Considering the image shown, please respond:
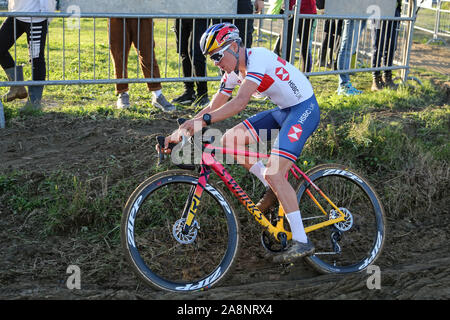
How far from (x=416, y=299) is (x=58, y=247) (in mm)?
2998

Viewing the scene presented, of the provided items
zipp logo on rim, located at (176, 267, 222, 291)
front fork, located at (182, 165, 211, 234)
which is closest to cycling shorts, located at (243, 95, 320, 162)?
front fork, located at (182, 165, 211, 234)

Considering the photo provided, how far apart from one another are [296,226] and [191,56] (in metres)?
4.20

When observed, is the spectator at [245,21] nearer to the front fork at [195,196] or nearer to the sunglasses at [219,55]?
the sunglasses at [219,55]

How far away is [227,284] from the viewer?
190 inches

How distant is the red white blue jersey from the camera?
4.50 m

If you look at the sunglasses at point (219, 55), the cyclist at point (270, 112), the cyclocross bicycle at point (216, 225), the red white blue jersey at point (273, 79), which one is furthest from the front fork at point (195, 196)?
the sunglasses at point (219, 55)

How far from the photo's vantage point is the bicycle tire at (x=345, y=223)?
198 inches

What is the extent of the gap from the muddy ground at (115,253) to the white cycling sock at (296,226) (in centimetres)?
37

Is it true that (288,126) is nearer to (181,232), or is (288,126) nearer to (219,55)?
(219,55)

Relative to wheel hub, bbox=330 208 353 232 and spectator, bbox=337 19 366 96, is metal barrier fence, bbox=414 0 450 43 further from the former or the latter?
wheel hub, bbox=330 208 353 232

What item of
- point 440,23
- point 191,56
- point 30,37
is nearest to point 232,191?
point 191,56

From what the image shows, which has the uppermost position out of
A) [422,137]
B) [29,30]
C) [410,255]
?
[29,30]

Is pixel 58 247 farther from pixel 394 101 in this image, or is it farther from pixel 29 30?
pixel 394 101

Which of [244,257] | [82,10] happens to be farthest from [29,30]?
[244,257]
